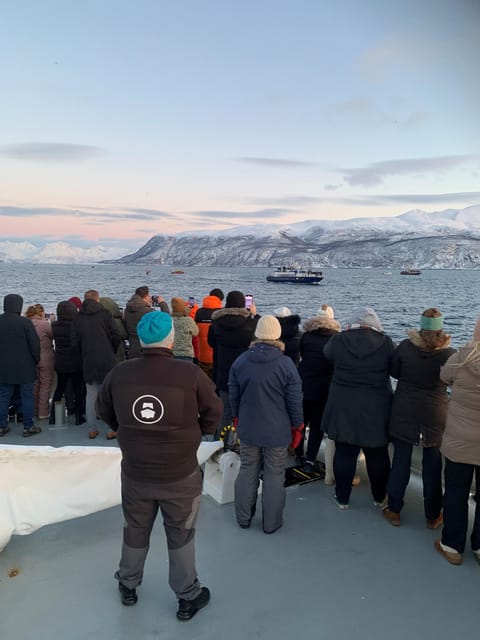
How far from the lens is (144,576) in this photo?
8.73ft

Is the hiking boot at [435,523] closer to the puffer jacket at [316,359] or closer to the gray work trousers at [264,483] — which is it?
the gray work trousers at [264,483]

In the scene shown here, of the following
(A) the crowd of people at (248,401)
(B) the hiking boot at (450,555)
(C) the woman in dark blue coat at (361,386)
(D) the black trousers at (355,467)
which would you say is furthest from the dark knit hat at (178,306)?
(B) the hiking boot at (450,555)

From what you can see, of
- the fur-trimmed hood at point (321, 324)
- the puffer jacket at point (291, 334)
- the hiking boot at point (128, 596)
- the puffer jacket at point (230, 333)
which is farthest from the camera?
the puffer jacket at point (291, 334)

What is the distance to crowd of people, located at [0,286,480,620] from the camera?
→ 220 cm

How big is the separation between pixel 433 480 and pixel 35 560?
2.64m

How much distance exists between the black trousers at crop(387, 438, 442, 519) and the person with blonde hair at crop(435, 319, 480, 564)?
1.04ft

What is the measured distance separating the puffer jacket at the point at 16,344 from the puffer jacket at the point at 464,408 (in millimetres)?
4032

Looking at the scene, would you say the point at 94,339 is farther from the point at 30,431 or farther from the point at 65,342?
the point at 30,431

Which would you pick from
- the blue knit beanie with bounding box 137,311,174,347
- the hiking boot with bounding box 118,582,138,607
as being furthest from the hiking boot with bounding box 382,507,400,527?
the blue knit beanie with bounding box 137,311,174,347

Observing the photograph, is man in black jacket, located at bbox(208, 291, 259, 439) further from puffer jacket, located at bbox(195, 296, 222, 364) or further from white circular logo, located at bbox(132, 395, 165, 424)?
white circular logo, located at bbox(132, 395, 165, 424)

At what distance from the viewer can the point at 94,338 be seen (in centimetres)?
482

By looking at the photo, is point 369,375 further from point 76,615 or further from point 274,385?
point 76,615

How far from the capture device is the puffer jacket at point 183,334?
195 inches

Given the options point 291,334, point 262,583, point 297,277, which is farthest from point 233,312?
point 297,277
